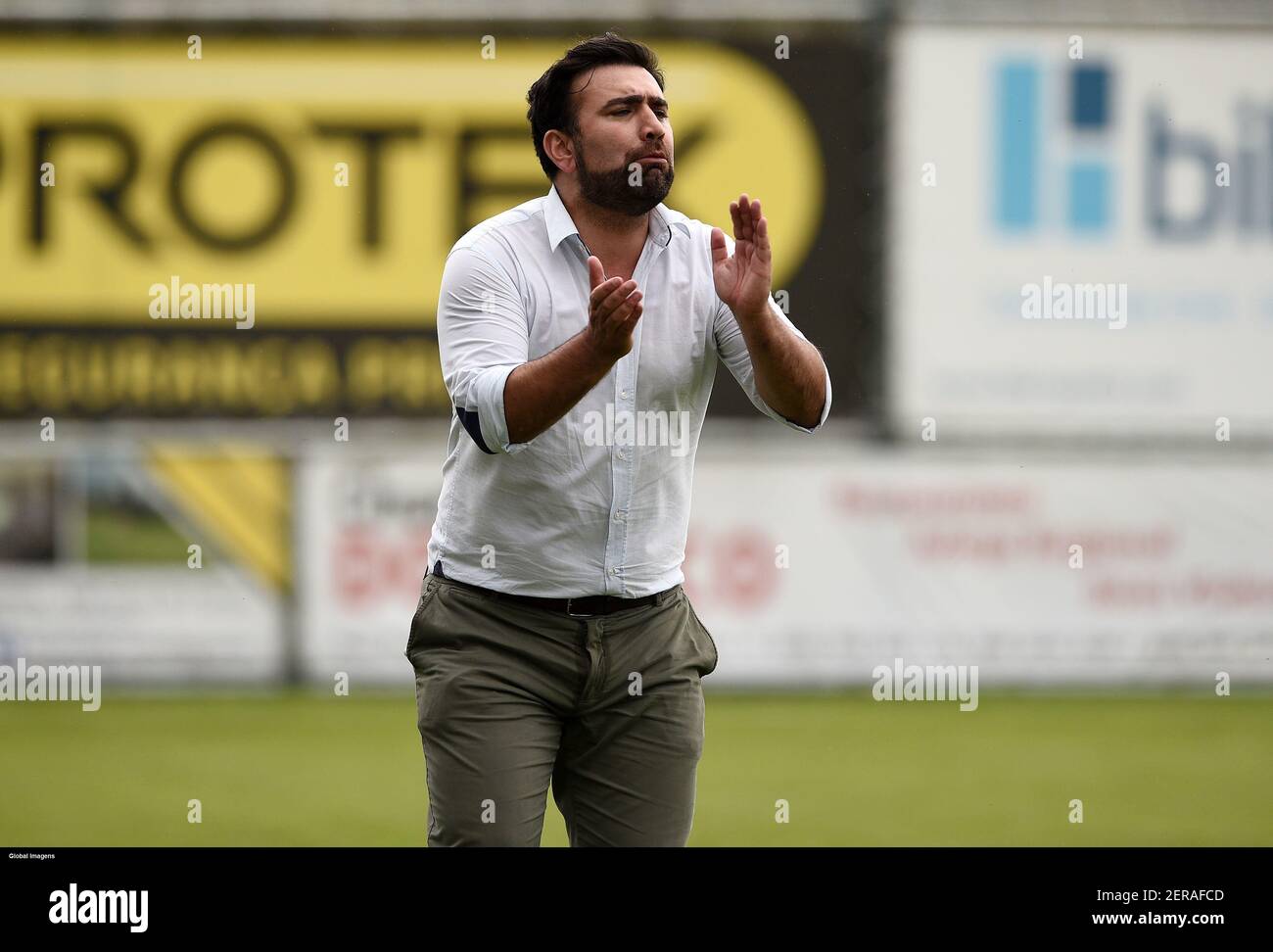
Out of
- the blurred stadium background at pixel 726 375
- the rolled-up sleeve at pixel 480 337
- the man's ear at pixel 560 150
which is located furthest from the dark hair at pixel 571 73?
the blurred stadium background at pixel 726 375

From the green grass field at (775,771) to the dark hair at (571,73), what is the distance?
399cm

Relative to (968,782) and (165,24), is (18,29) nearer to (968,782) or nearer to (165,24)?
(165,24)

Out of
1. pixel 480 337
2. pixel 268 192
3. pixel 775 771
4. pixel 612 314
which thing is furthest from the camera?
pixel 268 192

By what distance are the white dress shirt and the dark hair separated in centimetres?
15

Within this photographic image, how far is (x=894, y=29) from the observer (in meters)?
11.9

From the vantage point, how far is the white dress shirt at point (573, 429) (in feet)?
11.9

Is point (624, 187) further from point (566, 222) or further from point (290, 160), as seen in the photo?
point (290, 160)

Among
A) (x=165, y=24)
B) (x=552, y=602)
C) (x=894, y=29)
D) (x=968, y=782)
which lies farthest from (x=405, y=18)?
(x=552, y=602)

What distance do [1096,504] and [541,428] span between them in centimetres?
879

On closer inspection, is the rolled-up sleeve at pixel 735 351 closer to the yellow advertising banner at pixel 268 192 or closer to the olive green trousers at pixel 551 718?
the olive green trousers at pixel 551 718

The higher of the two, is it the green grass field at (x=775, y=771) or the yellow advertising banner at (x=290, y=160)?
the yellow advertising banner at (x=290, y=160)

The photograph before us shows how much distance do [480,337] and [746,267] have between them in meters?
0.57

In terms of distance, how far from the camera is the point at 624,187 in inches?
143

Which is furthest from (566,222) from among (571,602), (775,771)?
(775,771)
